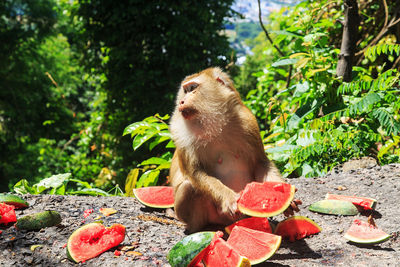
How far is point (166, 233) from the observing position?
2826mm

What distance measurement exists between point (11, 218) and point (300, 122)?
132 inches

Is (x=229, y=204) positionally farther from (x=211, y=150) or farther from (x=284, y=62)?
(x=284, y=62)

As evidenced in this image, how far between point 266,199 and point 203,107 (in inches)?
33.2

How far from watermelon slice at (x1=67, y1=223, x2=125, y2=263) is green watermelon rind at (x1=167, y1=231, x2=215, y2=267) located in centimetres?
53

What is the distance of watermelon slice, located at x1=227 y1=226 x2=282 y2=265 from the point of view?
87.3 inches

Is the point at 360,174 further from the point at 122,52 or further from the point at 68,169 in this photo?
the point at 68,169

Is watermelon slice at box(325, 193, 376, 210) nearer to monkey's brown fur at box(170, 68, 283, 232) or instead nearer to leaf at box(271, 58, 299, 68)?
monkey's brown fur at box(170, 68, 283, 232)

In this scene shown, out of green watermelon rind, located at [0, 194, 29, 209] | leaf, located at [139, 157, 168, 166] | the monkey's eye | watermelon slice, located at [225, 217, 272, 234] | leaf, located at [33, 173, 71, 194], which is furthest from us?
leaf, located at [139, 157, 168, 166]

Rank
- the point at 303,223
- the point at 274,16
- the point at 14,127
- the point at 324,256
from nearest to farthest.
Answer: the point at 324,256, the point at 303,223, the point at 274,16, the point at 14,127

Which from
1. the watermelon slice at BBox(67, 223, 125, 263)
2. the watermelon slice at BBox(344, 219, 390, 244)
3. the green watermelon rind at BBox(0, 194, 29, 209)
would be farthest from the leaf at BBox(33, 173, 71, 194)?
the watermelon slice at BBox(344, 219, 390, 244)

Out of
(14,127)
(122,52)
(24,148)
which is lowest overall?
(24,148)

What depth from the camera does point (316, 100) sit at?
4484 mm

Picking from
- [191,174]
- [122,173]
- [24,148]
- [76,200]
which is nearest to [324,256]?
[191,174]

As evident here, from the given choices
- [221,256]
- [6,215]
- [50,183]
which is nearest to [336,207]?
[221,256]
